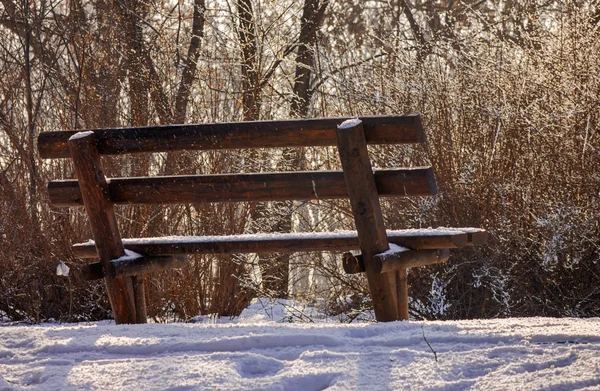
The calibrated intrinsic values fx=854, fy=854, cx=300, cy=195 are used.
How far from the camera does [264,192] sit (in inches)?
152

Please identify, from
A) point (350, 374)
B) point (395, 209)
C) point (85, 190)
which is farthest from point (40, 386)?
point (395, 209)

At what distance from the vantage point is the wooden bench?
367 cm

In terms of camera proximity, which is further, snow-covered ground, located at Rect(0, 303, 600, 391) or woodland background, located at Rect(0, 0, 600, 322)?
woodland background, located at Rect(0, 0, 600, 322)

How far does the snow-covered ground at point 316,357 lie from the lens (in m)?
2.57

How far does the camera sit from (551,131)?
6012mm

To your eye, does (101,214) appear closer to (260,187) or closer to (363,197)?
(260,187)

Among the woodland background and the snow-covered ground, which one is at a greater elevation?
the woodland background

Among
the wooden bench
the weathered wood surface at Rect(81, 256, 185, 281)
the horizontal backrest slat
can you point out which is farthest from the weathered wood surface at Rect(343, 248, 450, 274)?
the weathered wood surface at Rect(81, 256, 185, 281)

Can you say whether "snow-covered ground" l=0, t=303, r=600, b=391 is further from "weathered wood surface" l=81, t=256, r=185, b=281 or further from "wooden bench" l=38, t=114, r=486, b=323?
"weathered wood surface" l=81, t=256, r=185, b=281

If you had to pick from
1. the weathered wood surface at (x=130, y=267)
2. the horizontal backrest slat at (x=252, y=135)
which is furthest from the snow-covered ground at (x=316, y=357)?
the horizontal backrest slat at (x=252, y=135)

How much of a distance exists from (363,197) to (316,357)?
40.0 inches

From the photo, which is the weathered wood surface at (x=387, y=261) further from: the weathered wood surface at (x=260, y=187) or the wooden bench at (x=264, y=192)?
the weathered wood surface at (x=260, y=187)

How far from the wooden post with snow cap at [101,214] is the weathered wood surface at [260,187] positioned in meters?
0.09

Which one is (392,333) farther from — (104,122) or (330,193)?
(104,122)
